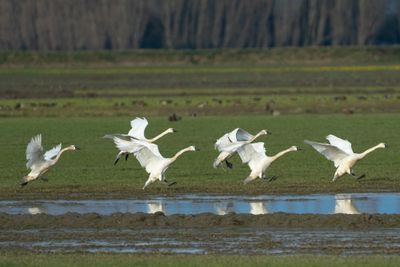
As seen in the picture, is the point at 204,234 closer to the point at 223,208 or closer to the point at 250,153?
the point at 223,208

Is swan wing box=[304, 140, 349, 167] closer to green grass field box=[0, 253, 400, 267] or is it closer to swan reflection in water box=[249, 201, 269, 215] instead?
swan reflection in water box=[249, 201, 269, 215]

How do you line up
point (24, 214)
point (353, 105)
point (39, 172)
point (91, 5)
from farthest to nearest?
point (91, 5)
point (353, 105)
point (39, 172)
point (24, 214)

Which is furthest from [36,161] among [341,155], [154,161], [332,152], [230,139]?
[341,155]

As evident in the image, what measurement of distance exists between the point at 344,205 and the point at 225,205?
74.3 inches

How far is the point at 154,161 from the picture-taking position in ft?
70.4

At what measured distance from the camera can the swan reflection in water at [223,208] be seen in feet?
60.5

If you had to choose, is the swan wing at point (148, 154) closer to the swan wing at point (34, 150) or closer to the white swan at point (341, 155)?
the swan wing at point (34, 150)

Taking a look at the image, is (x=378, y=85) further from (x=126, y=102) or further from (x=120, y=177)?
(x=120, y=177)

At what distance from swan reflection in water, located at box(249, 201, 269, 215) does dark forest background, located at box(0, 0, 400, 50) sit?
7958cm

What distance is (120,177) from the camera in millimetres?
23828

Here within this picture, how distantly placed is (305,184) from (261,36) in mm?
80830

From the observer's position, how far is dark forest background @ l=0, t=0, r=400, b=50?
99000mm

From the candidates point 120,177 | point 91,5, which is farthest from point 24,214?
point 91,5

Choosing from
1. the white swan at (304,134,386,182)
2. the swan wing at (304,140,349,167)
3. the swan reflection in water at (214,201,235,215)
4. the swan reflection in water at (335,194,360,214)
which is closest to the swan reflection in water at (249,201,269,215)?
the swan reflection in water at (214,201,235,215)
